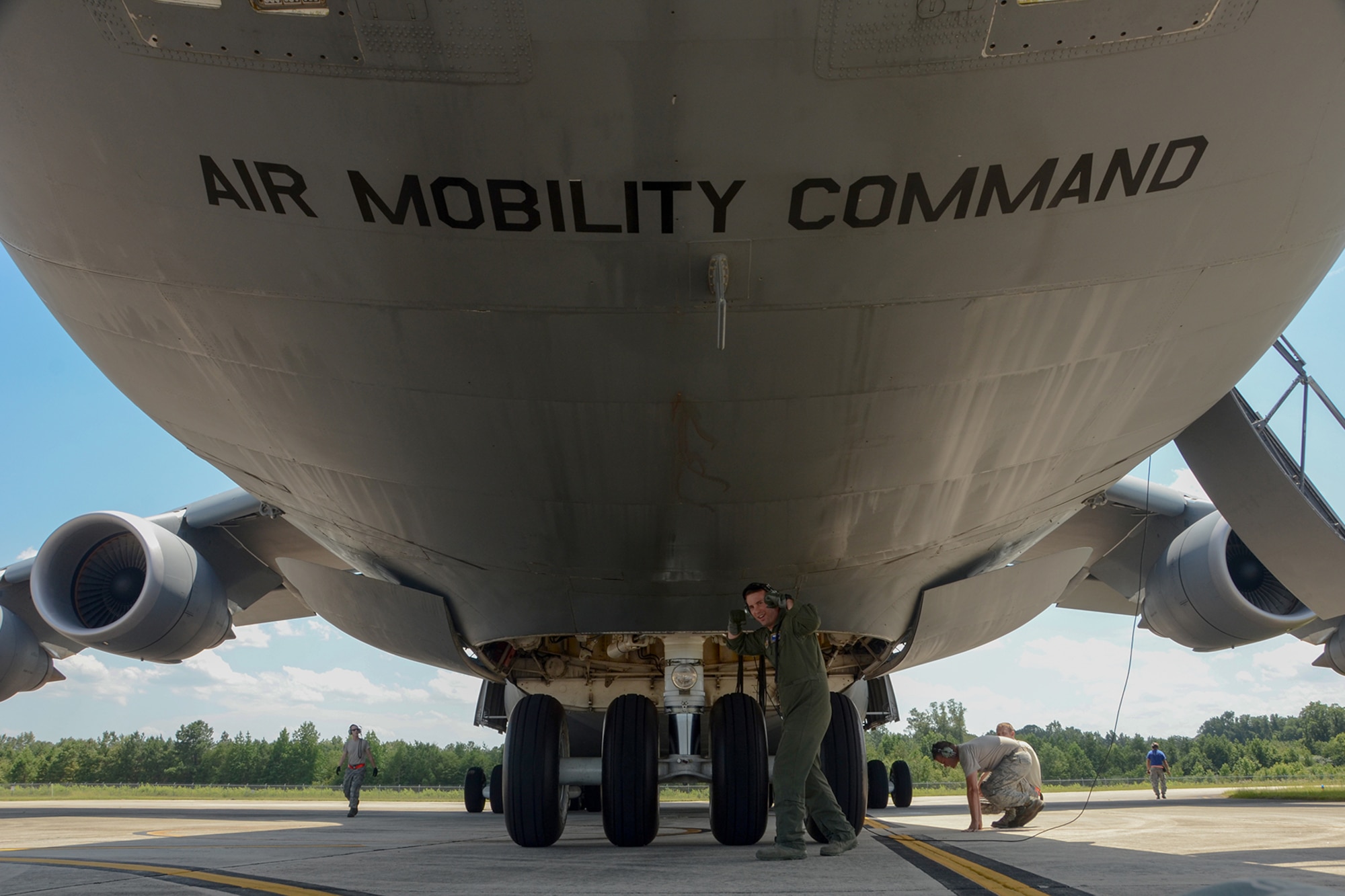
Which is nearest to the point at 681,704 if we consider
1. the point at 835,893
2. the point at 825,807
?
the point at 825,807

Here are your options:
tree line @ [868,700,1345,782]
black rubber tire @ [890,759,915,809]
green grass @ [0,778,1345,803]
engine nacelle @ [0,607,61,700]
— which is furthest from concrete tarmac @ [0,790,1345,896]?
tree line @ [868,700,1345,782]

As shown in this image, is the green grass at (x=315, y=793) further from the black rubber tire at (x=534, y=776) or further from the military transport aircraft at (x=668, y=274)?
the military transport aircraft at (x=668, y=274)

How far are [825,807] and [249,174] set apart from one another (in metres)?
4.19

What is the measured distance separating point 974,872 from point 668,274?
9.22ft

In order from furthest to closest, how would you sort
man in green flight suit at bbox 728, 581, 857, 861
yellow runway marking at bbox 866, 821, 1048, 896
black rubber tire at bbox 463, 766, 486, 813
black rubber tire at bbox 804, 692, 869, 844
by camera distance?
black rubber tire at bbox 463, 766, 486, 813 → black rubber tire at bbox 804, 692, 869, 844 → man in green flight suit at bbox 728, 581, 857, 861 → yellow runway marking at bbox 866, 821, 1048, 896

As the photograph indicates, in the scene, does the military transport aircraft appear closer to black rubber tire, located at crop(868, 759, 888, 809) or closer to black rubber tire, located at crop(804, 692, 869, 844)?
black rubber tire, located at crop(804, 692, 869, 844)

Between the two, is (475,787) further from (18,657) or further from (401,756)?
(401,756)

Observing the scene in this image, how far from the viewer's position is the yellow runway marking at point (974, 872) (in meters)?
3.30

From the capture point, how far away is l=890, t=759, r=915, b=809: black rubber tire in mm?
15523

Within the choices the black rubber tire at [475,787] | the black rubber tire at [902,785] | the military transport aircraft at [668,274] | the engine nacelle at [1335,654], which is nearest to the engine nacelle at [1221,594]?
the engine nacelle at [1335,654]

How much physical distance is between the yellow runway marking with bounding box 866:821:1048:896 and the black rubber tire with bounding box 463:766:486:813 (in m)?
9.90

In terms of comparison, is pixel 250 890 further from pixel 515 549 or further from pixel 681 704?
pixel 681 704

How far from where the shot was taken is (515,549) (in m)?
5.81

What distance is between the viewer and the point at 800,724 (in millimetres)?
5055
